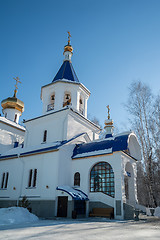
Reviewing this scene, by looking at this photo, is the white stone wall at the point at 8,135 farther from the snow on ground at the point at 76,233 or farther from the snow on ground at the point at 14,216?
the snow on ground at the point at 76,233

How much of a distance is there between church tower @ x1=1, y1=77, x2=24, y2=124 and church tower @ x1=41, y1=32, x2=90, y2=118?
5872 millimetres

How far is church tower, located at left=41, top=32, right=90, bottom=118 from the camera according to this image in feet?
46.3

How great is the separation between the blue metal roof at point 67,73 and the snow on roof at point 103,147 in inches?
222

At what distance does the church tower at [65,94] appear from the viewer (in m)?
14.1

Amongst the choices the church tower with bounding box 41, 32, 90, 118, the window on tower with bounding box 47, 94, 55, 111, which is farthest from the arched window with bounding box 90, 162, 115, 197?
the window on tower with bounding box 47, 94, 55, 111

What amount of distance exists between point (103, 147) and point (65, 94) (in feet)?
18.7

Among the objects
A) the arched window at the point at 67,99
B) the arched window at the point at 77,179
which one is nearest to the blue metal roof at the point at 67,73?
the arched window at the point at 67,99

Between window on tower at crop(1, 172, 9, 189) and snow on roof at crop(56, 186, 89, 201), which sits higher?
window on tower at crop(1, 172, 9, 189)

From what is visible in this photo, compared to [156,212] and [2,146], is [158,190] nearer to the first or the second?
[156,212]

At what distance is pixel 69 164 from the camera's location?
38.7 ft

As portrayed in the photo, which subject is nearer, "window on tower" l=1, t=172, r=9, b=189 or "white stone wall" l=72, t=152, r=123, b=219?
"white stone wall" l=72, t=152, r=123, b=219

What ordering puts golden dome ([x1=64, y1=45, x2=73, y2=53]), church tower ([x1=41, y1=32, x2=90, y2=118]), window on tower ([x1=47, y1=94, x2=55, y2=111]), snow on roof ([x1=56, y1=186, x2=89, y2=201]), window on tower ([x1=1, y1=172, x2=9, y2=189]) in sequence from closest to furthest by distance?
snow on roof ([x1=56, y1=186, x2=89, y2=201]), window on tower ([x1=1, y1=172, x2=9, y2=189]), church tower ([x1=41, y1=32, x2=90, y2=118]), window on tower ([x1=47, y1=94, x2=55, y2=111]), golden dome ([x1=64, y1=45, x2=73, y2=53])

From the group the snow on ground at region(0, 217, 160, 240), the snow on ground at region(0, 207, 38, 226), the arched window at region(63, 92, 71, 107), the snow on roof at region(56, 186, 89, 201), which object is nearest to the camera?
the snow on ground at region(0, 217, 160, 240)

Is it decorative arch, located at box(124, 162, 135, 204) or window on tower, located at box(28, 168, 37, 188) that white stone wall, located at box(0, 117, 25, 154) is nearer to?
window on tower, located at box(28, 168, 37, 188)
